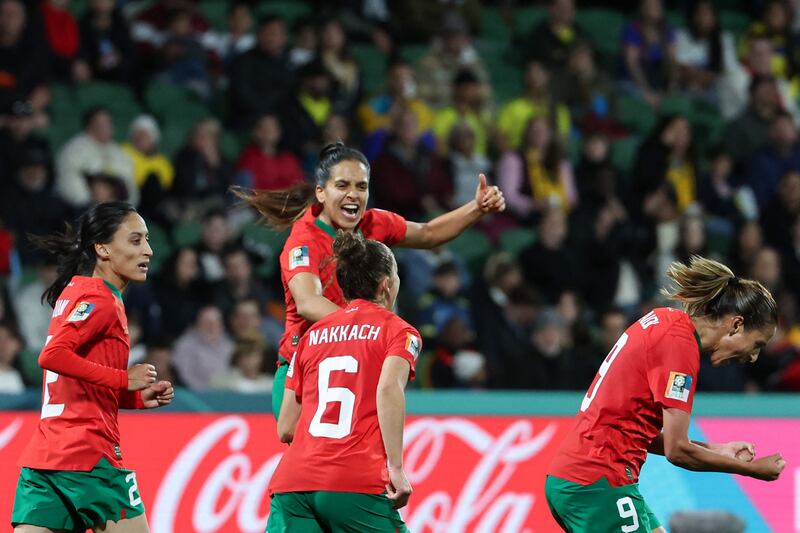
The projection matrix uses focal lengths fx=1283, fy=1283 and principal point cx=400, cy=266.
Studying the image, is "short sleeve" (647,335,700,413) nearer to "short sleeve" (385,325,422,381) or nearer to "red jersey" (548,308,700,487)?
"red jersey" (548,308,700,487)

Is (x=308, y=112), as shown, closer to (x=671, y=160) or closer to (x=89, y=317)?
(x=671, y=160)

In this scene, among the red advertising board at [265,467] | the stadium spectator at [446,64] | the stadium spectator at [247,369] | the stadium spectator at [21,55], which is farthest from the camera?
the stadium spectator at [446,64]

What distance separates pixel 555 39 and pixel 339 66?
2408 mm

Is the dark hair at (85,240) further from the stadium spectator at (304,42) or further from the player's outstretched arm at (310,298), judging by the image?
the stadium spectator at (304,42)

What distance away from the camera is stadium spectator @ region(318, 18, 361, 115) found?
12047 millimetres

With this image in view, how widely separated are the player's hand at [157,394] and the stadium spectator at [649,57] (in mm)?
9143

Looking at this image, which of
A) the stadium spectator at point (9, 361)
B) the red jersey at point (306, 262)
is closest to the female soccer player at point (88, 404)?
the red jersey at point (306, 262)

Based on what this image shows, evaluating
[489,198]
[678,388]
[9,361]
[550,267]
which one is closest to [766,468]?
[678,388]

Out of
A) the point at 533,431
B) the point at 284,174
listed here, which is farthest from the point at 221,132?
the point at 533,431

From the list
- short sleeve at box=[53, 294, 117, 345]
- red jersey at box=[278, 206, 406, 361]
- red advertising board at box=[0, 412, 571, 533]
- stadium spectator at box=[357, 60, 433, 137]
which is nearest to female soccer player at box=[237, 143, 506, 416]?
red jersey at box=[278, 206, 406, 361]

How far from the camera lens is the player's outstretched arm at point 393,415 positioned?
4648 mm

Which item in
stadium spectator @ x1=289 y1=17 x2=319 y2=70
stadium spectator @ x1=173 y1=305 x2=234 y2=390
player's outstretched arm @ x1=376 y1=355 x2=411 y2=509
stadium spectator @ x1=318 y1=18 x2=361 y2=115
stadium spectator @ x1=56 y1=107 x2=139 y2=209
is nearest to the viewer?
player's outstretched arm @ x1=376 y1=355 x2=411 y2=509

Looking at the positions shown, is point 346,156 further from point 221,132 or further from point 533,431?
point 221,132

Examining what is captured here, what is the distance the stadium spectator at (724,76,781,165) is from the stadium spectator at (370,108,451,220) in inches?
126
